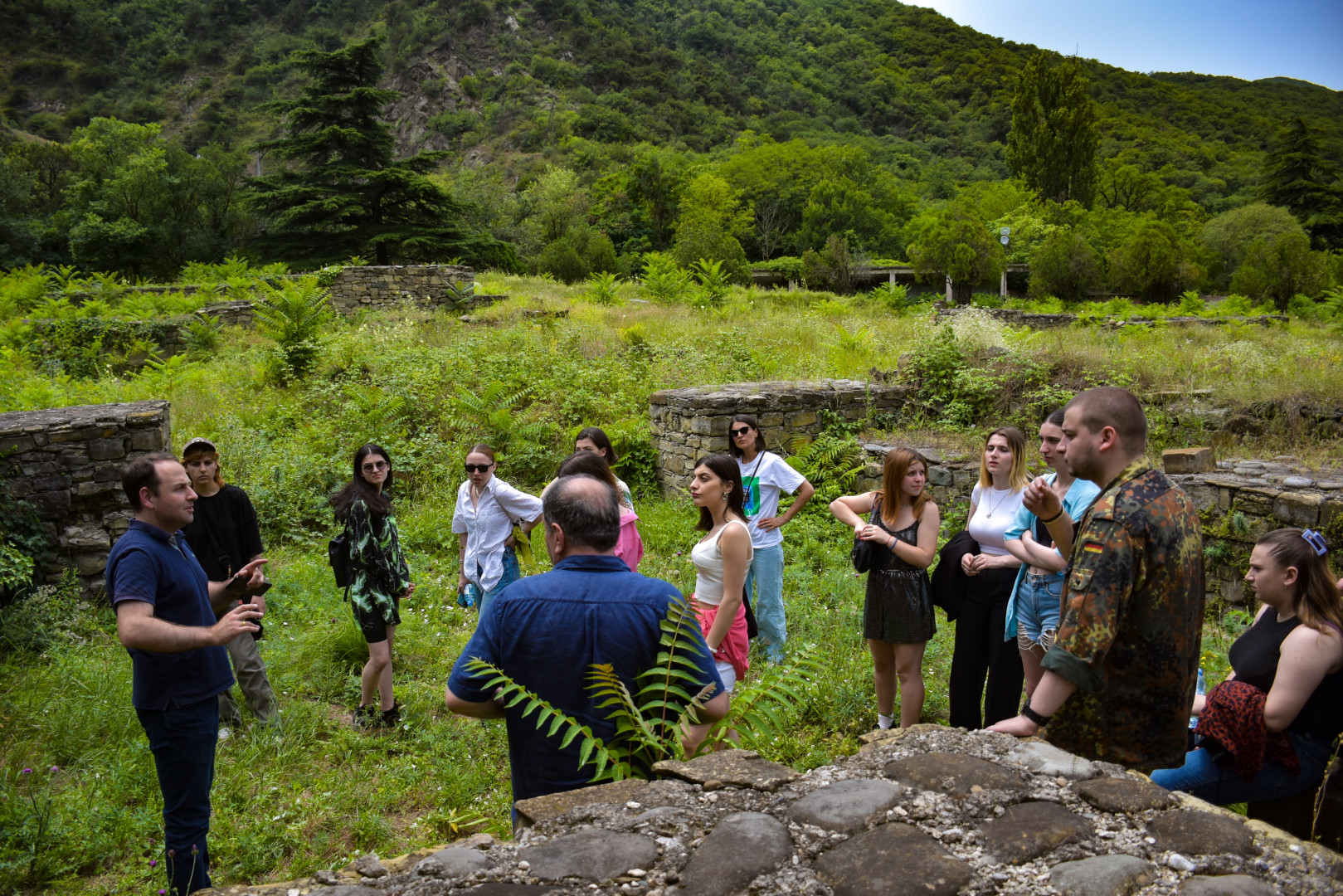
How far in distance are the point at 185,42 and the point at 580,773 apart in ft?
331

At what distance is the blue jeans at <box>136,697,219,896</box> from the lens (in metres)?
2.90

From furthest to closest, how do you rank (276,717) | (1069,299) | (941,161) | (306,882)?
A: (941,161) < (1069,299) < (276,717) < (306,882)

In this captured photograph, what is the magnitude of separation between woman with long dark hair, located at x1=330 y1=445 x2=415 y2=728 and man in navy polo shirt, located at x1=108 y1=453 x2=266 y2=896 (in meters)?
1.39

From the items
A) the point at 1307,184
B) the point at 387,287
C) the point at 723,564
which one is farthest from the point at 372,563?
the point at 1307,184

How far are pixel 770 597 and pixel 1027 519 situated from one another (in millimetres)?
1947

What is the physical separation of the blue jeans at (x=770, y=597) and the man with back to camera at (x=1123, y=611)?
2.80 metres

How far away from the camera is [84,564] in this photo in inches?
233

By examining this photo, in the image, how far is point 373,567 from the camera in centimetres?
442

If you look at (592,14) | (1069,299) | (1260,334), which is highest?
(592,14)

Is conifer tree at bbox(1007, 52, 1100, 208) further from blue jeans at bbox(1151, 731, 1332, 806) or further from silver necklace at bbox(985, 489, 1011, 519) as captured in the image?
blue jeans at bbox(1151, 731, 1332, 806)

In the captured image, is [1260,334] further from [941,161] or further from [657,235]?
[941,161]

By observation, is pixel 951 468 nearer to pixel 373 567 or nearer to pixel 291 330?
pixel 373 567

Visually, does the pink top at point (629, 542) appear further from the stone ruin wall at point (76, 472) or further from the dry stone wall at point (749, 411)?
the stone ruin wall at point (76, 472)

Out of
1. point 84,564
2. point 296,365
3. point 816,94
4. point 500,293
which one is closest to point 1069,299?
point 500,293
